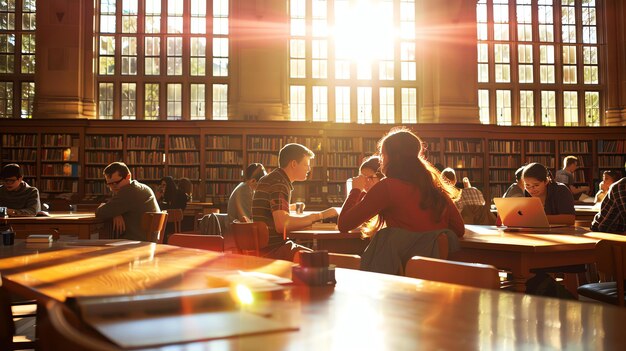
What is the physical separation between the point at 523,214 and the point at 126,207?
10.2 feet

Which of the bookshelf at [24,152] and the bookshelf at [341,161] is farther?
the bookshelf at [341,161]

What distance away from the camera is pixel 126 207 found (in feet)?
17.0

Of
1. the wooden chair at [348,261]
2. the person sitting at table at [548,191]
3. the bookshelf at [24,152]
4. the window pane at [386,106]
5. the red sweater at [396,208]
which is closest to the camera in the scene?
the wooden chair at [348,261]

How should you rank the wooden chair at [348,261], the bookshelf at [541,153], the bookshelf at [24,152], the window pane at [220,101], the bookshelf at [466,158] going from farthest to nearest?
1. the window pane at [220,101]
2. the bookshelf at [541,153]
3. the bookshelf at [466,158]
4. the bookshelf at [24,152]
5. the wooden chair at [348,261]

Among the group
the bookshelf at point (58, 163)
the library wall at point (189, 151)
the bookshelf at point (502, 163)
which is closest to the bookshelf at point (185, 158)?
the library wall at point (189, 151)

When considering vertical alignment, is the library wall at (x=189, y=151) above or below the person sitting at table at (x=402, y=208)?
above

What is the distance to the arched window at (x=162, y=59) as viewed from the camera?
13.1 m

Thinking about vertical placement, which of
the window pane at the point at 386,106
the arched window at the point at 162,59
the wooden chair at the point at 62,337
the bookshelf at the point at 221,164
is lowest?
the wooden chair at the point at 62,337

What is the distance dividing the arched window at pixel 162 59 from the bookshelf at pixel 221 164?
1399 millimetres

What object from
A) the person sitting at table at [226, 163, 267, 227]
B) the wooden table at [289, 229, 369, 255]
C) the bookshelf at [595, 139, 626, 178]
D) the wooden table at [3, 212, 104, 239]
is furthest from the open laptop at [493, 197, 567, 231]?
the bookshelf at [595, 139, 626, 178]

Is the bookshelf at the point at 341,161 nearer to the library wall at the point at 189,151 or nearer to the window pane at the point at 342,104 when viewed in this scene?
the library wall at the point at 189,151

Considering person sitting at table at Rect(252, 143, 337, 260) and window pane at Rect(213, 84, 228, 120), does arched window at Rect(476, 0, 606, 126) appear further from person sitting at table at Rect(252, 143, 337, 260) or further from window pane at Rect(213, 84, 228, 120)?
person sitting at table at Rect(252, 143, 337, 260)

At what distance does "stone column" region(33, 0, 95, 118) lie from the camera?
1234 cm

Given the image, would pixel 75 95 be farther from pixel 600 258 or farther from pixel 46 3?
pixel 600 258
